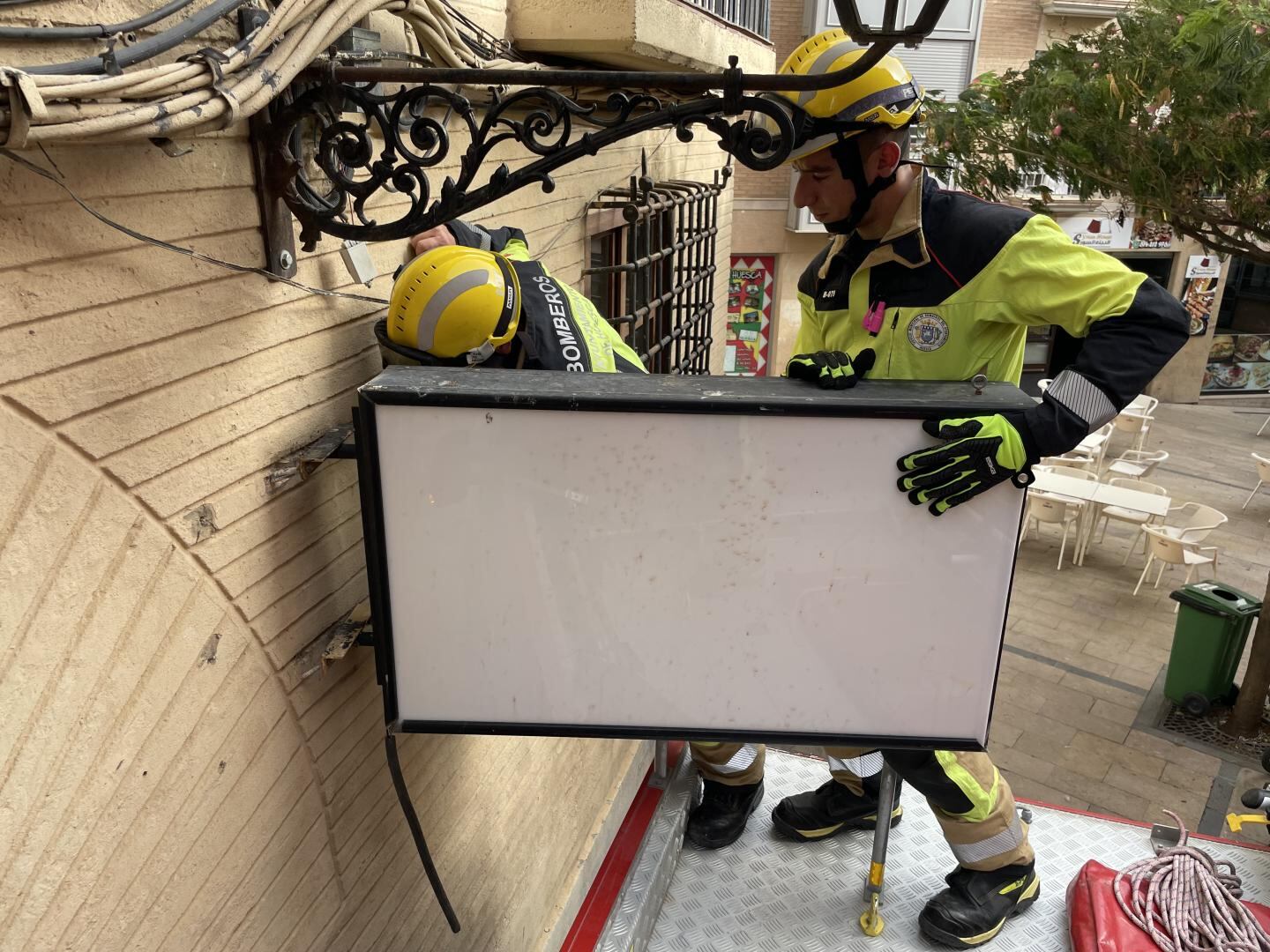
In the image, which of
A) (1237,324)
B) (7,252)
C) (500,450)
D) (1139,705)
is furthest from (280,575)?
(1237,324)

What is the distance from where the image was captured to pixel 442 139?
6.22 ft

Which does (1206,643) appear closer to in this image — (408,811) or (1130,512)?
(1130,512)

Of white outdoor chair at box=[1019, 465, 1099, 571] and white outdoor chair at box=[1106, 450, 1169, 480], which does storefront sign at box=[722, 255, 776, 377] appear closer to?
white outdoor chair at box=[1106, 450, 1169, 480]

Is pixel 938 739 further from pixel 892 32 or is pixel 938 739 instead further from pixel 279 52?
pixel 279 52

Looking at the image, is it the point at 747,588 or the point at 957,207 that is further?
the point at 957,207

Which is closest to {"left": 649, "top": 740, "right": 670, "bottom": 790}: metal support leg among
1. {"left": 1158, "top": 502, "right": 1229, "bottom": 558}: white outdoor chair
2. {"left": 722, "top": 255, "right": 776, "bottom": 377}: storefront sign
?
{"left": 1158, "top": 502, "right": 1229, "bottom": 558}: white outdoor chair

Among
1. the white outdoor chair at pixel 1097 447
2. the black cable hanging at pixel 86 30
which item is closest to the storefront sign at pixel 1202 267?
the white outdoor chair at pixel 1097 447

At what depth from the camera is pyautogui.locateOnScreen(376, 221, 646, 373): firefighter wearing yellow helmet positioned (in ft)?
7.66

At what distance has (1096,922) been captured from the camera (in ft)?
11.3

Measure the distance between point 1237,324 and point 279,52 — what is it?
21.7 metres

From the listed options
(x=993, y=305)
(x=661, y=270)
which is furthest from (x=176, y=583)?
(x=661, y=270)

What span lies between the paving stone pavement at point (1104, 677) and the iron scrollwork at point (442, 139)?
618 centimetres

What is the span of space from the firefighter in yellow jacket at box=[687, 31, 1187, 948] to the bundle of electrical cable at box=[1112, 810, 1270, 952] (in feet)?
1.26

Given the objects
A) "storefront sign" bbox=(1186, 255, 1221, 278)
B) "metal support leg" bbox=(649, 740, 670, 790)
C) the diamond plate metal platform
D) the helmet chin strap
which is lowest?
the diamond plate metal platform
